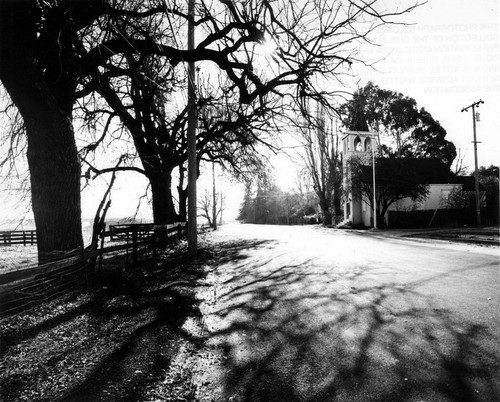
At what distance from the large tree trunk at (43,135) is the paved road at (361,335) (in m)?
3.06

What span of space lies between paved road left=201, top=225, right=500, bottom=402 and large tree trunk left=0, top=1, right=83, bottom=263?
3.06 metres

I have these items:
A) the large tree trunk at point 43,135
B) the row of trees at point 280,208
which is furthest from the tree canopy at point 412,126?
the large tree trunk at point 43,135

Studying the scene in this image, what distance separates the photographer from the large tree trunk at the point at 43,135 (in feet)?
16.7

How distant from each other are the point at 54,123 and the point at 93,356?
13.3 ft

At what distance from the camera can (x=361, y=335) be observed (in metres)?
4.24

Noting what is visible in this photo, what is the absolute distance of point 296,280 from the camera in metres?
7.74

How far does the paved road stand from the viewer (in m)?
3.03

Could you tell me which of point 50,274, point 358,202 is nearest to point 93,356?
point 50,274

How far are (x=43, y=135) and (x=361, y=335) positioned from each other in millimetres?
5738

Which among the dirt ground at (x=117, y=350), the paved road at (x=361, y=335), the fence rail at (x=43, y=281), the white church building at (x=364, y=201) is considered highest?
the white church building at (x=364, y=201)

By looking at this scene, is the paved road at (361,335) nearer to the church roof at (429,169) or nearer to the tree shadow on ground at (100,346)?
the tree shadow on ground at (100,346)

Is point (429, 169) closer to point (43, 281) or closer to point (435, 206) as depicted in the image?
point (435, 206)

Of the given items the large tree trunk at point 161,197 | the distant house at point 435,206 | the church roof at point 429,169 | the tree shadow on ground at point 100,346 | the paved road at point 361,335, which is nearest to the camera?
the tree shadow on ground at point 100,346

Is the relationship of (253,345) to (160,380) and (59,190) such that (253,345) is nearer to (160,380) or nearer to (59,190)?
(160,380)
